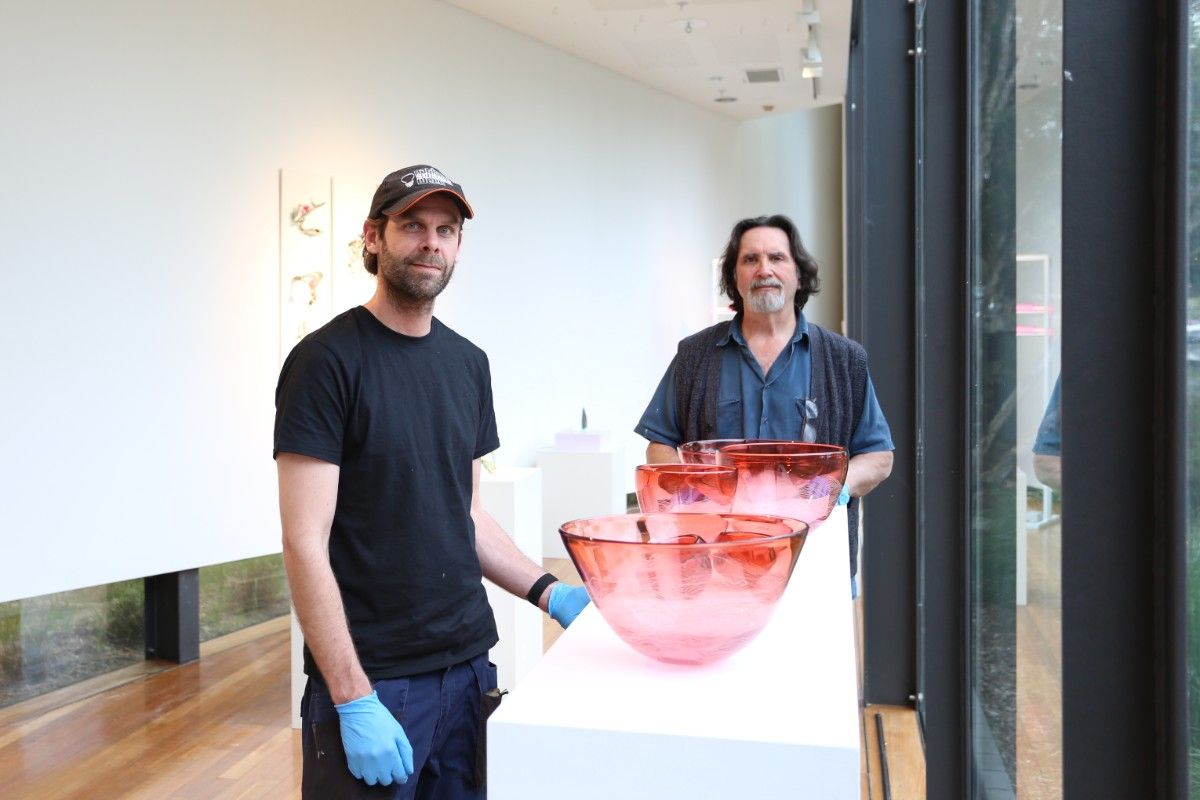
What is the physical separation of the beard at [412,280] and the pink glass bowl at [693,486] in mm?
851

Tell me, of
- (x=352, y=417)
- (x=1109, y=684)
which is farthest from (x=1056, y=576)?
(x=352, y=417)

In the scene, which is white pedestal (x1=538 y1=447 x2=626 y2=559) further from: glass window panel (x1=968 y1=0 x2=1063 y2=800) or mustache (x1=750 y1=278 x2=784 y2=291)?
glass window panel (x1=968 y1=0 x2=1063 y2=800)

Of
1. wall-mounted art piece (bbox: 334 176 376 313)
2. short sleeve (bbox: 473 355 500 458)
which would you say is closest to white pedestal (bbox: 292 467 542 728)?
wall-mounted art piece (bbox: 334 176 376 313)

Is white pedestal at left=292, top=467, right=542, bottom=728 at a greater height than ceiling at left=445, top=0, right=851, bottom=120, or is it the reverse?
ceiling at left=445, top=0, right=851, bottom=120

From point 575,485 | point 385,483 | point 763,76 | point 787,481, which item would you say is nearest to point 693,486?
point 787,481

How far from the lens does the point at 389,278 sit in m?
2.02

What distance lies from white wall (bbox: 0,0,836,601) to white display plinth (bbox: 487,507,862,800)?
164 inches

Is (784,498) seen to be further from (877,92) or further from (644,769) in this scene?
(877,92)

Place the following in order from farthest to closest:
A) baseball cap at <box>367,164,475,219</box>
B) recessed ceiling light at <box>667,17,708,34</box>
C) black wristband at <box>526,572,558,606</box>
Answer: recessed ceiling light at <box>667,17,708,34</box> < baseball cap at <box>367,164,475,219</box> < black wristband at <box>526,572,558,606</box>

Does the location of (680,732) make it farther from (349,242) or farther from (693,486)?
(349,242)

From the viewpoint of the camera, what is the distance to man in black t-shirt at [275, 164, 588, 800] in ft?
6.02

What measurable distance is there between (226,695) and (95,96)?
2.64m

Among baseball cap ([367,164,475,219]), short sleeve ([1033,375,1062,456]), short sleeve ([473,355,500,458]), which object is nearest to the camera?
short sleeve ([1033,375,1062,456])

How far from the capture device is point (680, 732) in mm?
777
